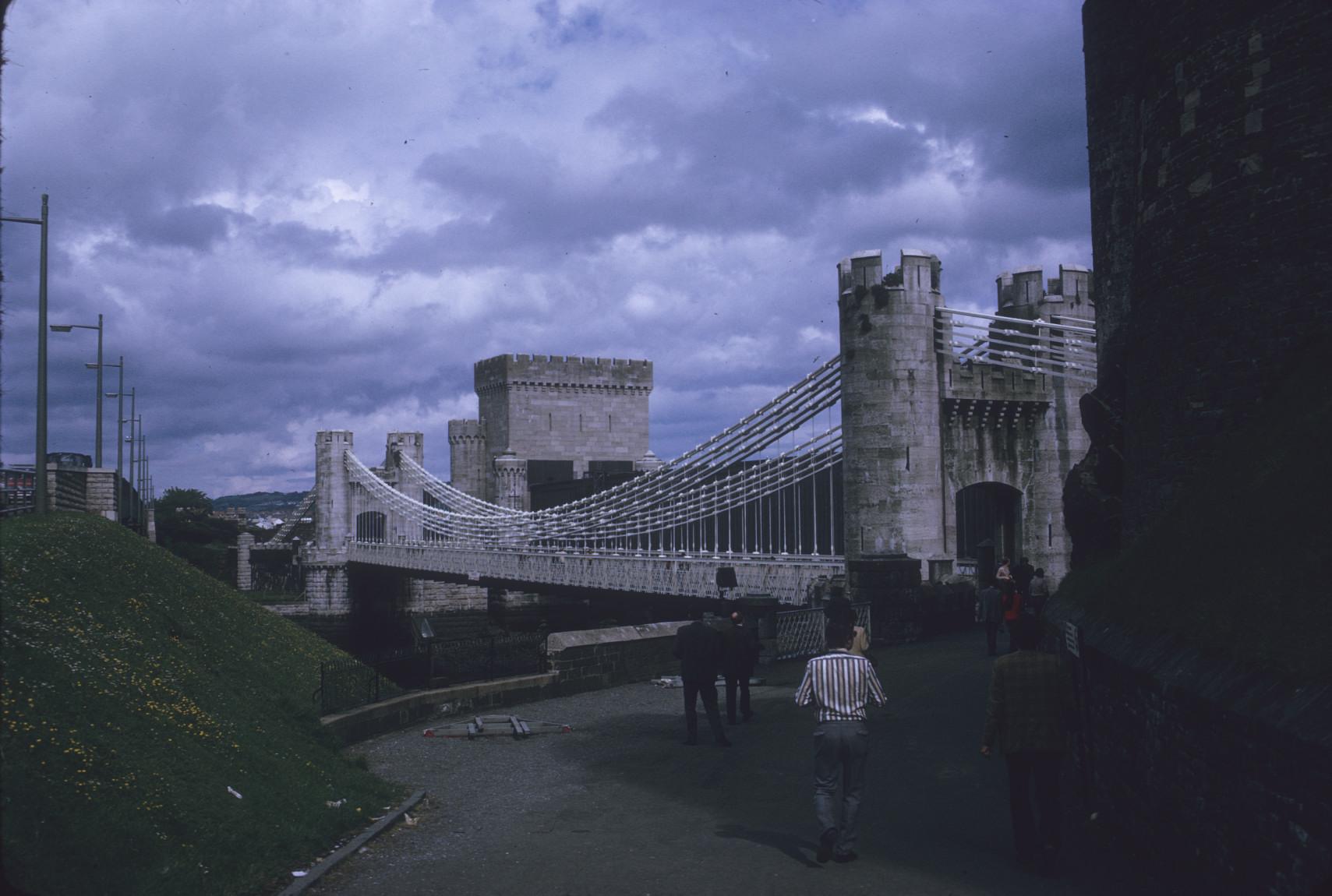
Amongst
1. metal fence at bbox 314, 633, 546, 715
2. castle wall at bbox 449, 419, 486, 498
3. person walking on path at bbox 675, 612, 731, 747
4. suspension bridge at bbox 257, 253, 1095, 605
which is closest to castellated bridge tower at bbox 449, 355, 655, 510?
castle wall at bbox 449, 419, 486, 498

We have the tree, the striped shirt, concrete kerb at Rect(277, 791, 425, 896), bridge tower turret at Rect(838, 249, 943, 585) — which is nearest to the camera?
concrete kerb at Rect(277, 791, 425, 896)

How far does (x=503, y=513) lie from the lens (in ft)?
178

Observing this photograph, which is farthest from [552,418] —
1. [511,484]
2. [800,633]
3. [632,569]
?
[800,633]

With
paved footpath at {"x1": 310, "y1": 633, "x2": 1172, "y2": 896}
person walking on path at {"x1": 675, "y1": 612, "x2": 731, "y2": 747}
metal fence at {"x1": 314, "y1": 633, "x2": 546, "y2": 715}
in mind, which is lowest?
paved footpath at {"x1": 310, "y1": 633, "x2": 1172, "y2": 896}

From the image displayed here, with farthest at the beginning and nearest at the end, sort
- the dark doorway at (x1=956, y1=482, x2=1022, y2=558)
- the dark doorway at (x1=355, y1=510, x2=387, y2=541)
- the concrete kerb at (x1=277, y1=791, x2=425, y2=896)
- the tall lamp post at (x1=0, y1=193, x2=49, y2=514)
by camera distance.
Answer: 1. the dark doorway at (x1=355, y1=510, x2=387, y2=541)
2. the dark doorway at (x1=956, y1=482, x2=1022, y2=558)
3. the tall lamp post at (x1=0, y1=193, x2=49, y2=514)
4. the concrete kerb at (x1=277, y1=791, x2=425, y2=896)

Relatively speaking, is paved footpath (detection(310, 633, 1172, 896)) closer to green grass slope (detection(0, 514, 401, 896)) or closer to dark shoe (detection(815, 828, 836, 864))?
dark shoe (detection(815, 828, 836, 864))

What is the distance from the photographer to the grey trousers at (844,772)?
7.09 meters

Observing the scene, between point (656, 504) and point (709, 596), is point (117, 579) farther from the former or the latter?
point (656, 504)

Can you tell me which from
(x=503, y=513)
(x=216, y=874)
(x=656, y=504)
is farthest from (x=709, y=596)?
(x=503, y=513)

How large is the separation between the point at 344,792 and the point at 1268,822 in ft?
21.3

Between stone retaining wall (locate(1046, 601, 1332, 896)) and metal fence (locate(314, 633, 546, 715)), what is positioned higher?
stone retaining wall (locate(1046, 601, 1332, 896))

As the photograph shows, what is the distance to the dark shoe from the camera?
7051 millimetres

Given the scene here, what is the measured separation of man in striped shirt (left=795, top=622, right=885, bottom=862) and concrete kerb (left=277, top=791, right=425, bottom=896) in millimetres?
3047

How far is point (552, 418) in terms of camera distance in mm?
81500
